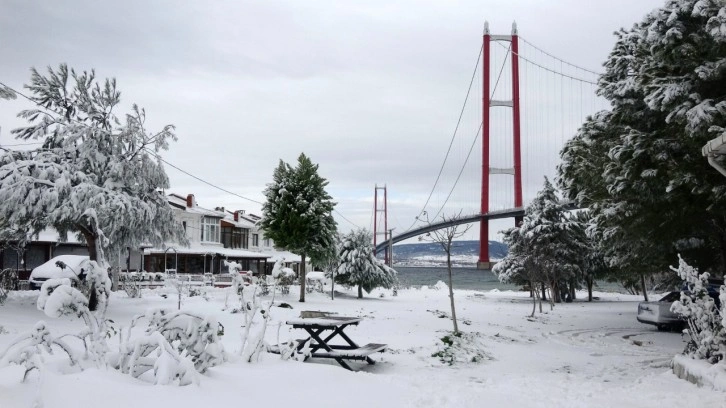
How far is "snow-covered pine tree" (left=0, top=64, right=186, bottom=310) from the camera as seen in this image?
1520 centimetres

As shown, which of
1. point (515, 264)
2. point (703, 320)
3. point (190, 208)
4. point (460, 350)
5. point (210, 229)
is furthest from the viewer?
point (210, 229)

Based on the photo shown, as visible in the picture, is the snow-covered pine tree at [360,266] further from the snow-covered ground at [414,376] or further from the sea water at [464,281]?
the sea water at [464,281]

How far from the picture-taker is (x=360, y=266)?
31438 millimetres

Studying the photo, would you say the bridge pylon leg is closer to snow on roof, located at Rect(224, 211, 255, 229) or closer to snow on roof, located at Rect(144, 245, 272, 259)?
snow on roof, located at Rect(144, 245, 272, 259)

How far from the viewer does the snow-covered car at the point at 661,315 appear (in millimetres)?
17734

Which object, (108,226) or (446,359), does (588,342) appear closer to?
(446,359)

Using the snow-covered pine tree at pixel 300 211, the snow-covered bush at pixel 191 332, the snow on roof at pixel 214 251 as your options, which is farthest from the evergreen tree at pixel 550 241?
the snow-covered bush at pixel 191 332

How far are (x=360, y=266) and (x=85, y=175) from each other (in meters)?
17.2

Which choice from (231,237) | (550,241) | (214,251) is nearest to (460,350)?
(550,241)

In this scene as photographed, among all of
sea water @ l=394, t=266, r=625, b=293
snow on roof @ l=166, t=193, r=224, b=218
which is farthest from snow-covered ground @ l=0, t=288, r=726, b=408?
sea water @ l=394, t=266, r=625, b=293

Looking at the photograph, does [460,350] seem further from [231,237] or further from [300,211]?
[231,237]

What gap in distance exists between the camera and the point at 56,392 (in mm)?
4145

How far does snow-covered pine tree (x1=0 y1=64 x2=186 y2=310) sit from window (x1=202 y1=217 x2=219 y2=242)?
2764 cm

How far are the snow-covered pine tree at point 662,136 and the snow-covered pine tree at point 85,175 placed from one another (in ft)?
38.5
